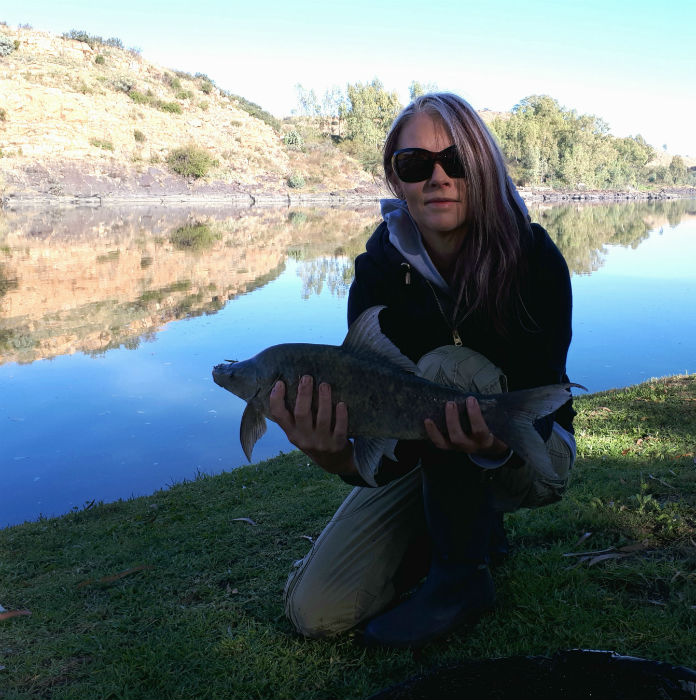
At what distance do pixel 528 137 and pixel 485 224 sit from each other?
94.9 metres

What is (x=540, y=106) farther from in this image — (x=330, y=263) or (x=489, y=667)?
(x=489, y=667)

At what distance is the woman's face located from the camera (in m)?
2.89

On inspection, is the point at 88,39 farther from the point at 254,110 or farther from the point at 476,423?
the point at 476,423

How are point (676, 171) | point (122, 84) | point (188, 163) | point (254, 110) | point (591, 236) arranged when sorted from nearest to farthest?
point (591, 236) < point (188, 163) < point (122, 84) < point (254, 110) < point (676, 171)

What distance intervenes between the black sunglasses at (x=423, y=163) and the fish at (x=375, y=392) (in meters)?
0.74

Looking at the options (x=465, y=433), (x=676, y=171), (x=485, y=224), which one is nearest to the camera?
(x=465, y=433)

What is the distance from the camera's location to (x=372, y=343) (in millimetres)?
2547

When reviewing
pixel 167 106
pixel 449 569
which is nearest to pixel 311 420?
pixel 449 569

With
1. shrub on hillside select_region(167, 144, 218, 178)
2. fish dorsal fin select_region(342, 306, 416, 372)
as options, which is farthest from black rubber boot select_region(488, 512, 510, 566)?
shrub on hillside select_region(167, 144, 218, 178)

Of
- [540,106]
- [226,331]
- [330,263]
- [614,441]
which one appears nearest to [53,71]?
[330,263]

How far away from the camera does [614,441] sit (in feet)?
17.9

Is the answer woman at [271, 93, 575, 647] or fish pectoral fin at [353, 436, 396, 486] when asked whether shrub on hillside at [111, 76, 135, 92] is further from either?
fish pectoral fin at [353, 436, 396, 486]

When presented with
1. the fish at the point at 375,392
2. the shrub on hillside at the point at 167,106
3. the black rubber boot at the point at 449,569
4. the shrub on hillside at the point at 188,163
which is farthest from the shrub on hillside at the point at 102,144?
the black rubber boot at the point at 449,569

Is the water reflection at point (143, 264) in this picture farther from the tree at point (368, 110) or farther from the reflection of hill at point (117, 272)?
the tree at point (368, 110)
